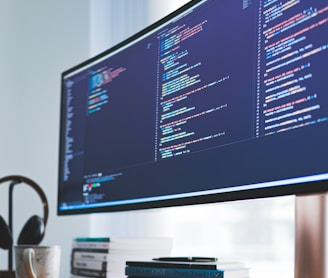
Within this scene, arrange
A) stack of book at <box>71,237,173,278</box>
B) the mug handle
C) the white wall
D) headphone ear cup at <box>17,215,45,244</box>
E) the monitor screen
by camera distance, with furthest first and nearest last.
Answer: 1. the white wall
2. headphone ear cup at <box>17,215,45,244</box>
3. stack of book at <box>71,237,173,278</box>
4. the mug handle
5. the monitor screen

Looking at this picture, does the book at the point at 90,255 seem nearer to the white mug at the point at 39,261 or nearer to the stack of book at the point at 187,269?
the white mug at the point at 39,261

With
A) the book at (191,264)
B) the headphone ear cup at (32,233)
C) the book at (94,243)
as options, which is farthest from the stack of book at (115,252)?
the book at (191,264)

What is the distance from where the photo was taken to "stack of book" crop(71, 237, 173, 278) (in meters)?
1.31

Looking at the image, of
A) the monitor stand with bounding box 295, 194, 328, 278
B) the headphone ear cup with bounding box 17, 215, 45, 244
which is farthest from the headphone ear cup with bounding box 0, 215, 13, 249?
the monitor stand with bounding box 295, 194, 328, 278

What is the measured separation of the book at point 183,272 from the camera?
860mm

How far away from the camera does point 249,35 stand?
95cm

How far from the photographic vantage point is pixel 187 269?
35.0 inches

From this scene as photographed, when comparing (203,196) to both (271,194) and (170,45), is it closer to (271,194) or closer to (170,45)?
(271,194)

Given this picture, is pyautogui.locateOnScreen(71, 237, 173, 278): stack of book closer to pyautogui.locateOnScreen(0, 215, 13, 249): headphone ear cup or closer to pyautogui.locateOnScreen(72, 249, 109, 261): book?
pyautogui.locateOnScreen(72, 249, 109, 261): book

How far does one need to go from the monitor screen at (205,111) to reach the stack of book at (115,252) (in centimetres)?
9

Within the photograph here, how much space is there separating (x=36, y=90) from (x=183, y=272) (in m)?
1.18

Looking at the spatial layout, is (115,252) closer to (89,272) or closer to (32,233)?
(89,272)

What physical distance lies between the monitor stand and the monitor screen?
0.17 feet

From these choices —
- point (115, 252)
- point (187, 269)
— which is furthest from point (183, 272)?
point (115, 252)
